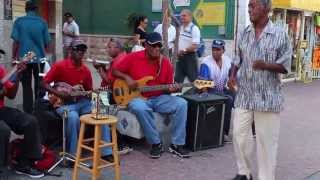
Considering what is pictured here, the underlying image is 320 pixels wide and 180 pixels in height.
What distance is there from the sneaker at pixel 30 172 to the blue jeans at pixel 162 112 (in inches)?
54.2

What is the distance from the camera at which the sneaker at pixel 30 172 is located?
5149 millimetres

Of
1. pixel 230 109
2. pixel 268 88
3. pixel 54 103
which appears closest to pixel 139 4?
pixel 230 109

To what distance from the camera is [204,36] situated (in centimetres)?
1348

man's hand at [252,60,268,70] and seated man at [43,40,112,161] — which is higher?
man's hand at [252,60,268,70]

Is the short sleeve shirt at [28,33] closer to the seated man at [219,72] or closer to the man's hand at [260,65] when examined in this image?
the seated man at [219,72]

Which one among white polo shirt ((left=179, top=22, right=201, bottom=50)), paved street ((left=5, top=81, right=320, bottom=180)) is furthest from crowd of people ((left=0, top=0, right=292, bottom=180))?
white polo shirt ((left=179, top=22, right=201, bottom=50))

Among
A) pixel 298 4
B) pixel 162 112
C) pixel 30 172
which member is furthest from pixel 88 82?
pixel 298 4

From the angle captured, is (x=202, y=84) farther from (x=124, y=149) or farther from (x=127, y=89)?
(x=124, y=149)

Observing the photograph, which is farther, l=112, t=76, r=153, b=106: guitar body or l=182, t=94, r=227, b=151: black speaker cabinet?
l=182, t=94, r=227, b=151: black speaker cabinet

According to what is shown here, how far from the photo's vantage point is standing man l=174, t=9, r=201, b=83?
359 inches

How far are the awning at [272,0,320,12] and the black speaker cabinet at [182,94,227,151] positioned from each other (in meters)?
7.91

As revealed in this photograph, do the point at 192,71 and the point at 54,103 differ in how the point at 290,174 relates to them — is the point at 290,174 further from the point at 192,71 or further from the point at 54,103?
the point at 192,71

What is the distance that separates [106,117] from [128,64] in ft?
4.63

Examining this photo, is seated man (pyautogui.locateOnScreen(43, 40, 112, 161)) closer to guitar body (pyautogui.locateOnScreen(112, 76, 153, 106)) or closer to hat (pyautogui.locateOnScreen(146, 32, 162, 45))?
guitar body (pyautogui.locateOnScreen(112, 76, 153, 106))
